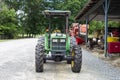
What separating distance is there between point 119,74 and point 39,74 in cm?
290

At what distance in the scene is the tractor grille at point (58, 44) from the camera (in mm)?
13664

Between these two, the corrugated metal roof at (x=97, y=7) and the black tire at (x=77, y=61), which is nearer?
the black tire at (x=77, y=61)

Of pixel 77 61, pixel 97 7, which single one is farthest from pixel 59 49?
pixel 97 7

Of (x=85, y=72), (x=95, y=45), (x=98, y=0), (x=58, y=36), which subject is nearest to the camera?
(x=85, y=72)

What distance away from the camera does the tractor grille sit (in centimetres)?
1366

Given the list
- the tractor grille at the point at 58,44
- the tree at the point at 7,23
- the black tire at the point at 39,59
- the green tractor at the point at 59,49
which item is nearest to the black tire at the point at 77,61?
the green tractor at the point at 59,49

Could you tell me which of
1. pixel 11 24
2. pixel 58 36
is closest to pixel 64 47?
pixel 58 36

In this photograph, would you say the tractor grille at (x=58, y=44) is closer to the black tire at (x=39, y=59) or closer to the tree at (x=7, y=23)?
the black tire at (x=39, y=59)

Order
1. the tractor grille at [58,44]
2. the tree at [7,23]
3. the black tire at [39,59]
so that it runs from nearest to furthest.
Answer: the black tire at [39,59]
the tractor grille at [58,44]
the tree at [7,23]

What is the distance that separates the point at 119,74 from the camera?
12.5m

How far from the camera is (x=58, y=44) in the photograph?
13695 mm

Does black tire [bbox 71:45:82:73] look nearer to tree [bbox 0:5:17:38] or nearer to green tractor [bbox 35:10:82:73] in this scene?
green tractor [bbox 35:10:82:73]

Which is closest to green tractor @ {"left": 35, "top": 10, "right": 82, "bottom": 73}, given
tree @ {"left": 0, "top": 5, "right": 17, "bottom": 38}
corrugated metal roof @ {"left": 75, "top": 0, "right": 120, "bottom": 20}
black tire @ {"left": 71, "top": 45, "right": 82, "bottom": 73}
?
black tire @ {"left": 71, "top": 45, "right": 82, "bottom": 73}

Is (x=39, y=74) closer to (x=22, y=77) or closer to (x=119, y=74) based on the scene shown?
(x=22, y=77)
